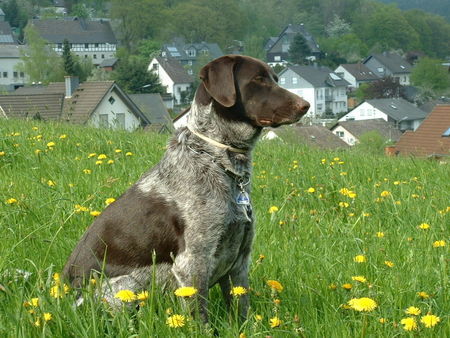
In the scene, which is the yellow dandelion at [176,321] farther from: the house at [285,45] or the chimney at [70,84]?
the house at [285,45]

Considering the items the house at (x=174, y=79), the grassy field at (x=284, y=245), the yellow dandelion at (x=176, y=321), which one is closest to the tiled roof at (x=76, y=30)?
the house at (x=174, y=79)

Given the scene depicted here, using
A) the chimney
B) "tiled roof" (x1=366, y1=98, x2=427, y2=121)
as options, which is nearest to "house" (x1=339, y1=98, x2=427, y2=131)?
"tiled roof" (x1=366, y1=98, x2=427, y2=121)

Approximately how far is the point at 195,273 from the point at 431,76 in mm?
118315

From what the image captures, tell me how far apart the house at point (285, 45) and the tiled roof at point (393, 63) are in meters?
11.9

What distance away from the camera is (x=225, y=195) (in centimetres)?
363

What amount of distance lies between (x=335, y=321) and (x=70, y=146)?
5.52 meters

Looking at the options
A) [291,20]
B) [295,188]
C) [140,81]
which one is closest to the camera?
[295,188]

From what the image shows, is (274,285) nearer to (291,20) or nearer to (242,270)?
(242,270)

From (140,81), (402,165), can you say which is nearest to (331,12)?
(140,81)

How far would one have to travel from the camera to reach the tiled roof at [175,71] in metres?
100

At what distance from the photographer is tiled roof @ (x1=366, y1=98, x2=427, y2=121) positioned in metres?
82.8

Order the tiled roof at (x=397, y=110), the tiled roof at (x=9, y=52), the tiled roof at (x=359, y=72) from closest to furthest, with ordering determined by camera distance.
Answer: the tiled roof at (x=397, y=110) < the tiled roof at (x=9, y=52) < the tiled roof at (x=359, y=72)

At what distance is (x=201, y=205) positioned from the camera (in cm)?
356

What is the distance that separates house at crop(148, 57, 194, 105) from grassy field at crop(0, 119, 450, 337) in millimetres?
87665
